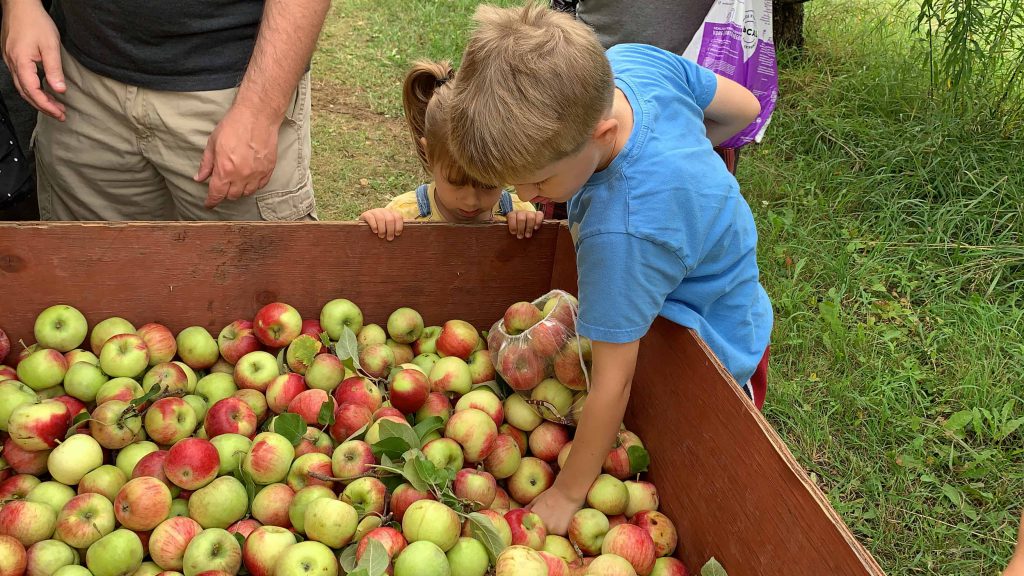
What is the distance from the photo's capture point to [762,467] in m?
1.60

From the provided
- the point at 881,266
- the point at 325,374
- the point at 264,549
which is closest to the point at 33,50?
the point at 325,374

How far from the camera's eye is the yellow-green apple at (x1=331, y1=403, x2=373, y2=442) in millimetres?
2006

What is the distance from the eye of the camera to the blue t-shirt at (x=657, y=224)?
5.43 ft

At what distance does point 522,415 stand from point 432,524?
1.78 feet

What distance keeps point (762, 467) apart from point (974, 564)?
139cm

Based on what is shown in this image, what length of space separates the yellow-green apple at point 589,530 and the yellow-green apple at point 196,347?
1082 millimetres

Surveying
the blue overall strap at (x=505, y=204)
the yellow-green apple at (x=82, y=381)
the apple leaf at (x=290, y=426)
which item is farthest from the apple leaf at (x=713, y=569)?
the yellow-green apple at (x=82, y=381)

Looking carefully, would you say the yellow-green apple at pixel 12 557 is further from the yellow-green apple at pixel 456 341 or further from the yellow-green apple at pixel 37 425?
the yellow-green apple at pixel 456 341

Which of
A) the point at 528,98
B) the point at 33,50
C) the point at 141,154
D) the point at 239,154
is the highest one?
the point at 528,98

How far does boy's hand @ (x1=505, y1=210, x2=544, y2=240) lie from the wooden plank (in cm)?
3

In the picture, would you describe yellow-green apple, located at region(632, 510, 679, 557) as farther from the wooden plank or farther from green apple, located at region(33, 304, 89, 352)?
green apple, located at region(33, 304, 89, 352)

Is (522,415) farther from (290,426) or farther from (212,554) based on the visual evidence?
(212,554)

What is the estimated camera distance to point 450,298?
8.07 ft

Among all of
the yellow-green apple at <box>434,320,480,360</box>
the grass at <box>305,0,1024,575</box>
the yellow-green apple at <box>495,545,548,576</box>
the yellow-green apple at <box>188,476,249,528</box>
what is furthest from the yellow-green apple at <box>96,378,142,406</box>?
the grass at <box>305,0,1024,575</box>
